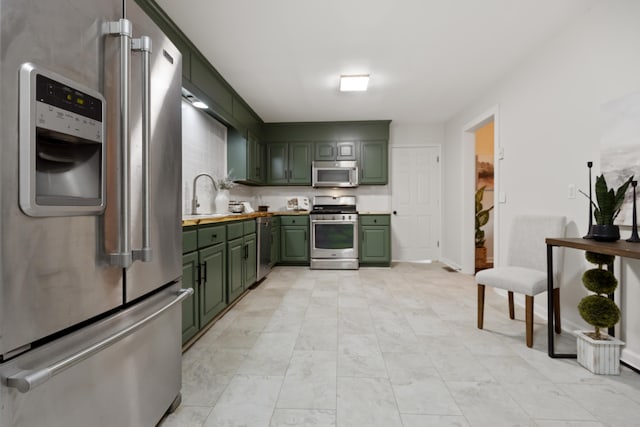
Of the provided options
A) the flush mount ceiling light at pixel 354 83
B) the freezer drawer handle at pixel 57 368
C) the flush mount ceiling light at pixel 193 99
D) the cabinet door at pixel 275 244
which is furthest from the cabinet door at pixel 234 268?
the flush mount ceiling light at pixel 354 83

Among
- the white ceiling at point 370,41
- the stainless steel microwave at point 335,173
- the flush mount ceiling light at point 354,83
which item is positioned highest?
the white ceiling at point 370,41

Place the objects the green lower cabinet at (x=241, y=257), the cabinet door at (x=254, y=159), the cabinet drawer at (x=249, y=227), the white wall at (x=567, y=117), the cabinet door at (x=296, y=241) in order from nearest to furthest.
A: 1. the white wall at (x=567, y=117)
2. the green lower cabinet at (x=241, y=257)
3. the cabinet drawer at (x=249, y=227)
4. the cabinet door at (x=254, y=159)
5. the cabinet door at (x=296, y=241)

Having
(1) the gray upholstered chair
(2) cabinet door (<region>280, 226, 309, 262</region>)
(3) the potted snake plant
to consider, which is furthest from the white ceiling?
(2) cabinet door (<region>280, 226, 309, 262</region>)

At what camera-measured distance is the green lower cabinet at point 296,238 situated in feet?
15.4

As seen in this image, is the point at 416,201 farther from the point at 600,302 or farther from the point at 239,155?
the point at 600,302

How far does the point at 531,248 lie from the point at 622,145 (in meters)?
0.90

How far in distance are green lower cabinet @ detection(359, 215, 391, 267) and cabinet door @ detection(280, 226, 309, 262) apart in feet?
2.90

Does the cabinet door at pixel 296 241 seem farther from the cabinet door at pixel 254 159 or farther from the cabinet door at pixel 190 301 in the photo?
the cabinet door at pixel 190 301

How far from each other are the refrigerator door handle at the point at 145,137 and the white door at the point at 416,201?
15.1 feet

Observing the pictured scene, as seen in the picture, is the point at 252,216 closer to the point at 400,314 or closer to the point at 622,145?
the point at 400,314

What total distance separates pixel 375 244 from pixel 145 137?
3.96 m

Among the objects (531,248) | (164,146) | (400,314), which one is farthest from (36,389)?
(531,248)

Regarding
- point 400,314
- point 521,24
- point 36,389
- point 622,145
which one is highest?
point 521,24

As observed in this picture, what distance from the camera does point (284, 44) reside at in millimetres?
2580
